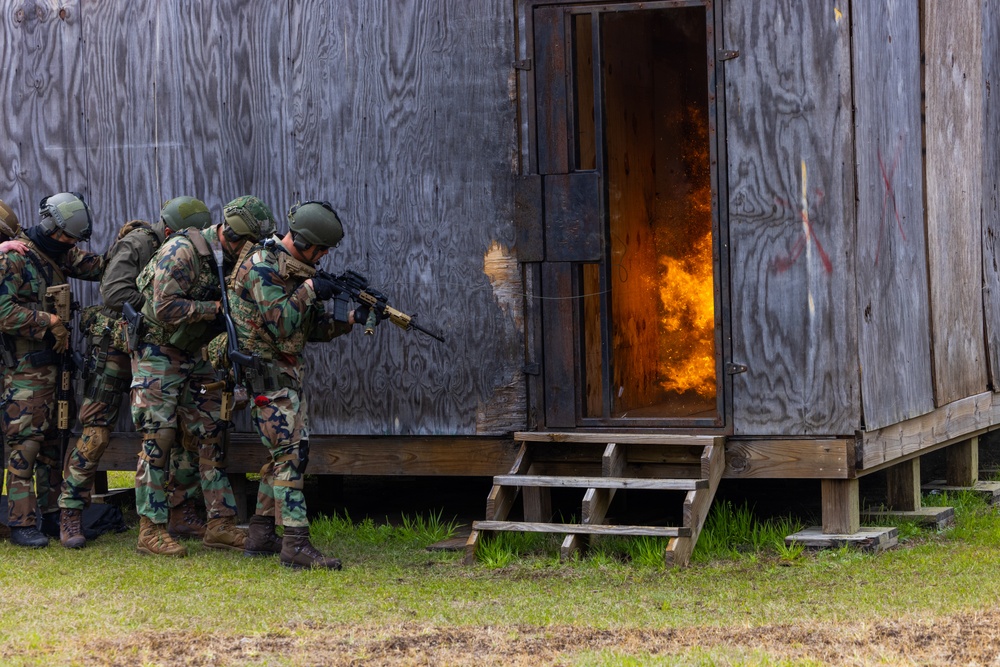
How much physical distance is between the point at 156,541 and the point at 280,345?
1410 mm

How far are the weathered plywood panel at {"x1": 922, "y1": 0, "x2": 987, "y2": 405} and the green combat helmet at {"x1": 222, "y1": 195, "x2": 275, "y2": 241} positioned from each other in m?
4.01

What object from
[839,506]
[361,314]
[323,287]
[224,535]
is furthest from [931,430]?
[224,535]

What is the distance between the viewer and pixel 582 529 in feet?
23.1

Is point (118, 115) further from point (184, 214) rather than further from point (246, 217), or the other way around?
point (246, 217)

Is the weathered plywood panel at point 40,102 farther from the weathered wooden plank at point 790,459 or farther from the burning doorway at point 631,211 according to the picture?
the weathered wooden plank at point 790,459

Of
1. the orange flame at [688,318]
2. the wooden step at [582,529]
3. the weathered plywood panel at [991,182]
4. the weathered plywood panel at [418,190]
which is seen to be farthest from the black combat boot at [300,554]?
the weathered plywood panel at [991,182]

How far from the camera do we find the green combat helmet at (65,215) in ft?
25.9

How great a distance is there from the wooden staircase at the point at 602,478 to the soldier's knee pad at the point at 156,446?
184 centimetres

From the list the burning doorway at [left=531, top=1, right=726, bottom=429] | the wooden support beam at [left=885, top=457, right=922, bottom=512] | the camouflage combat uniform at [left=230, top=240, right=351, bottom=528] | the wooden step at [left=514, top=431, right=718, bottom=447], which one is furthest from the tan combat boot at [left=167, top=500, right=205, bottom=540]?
the wooden support beam at [left=885, top=457, right=922, bottom=512]

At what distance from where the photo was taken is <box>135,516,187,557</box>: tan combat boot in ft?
24.8

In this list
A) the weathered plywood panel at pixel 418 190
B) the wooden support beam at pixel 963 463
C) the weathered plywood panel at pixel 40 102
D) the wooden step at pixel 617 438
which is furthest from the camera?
the wooden support beam at pixel 963 463

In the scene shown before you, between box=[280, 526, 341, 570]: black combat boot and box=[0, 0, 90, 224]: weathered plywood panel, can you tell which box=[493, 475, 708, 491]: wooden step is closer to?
box=[280, 526, 341, 570]: black combat boot

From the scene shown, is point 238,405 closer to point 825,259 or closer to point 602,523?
point 602,523

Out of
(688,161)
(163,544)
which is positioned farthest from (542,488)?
(688,161)
